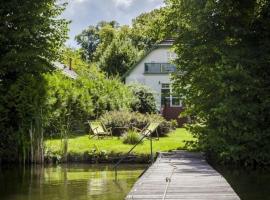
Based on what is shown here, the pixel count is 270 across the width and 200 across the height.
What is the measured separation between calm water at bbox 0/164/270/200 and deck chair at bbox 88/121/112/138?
5.10 meters

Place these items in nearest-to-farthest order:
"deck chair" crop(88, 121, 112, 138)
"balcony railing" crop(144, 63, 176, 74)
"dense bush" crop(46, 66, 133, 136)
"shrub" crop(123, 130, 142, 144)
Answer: "shrub" crop(123, 130, 142, 144) < "dense bush" crop(46, 66, 133, 136) < "deck chair" crop(88, 121, 112, 138) < "balcony railing" crop(144, 63, 176, 74)

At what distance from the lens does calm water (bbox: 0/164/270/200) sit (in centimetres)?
1576

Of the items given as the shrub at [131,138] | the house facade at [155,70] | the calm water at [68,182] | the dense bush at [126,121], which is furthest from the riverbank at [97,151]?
the house facade at [155,70]

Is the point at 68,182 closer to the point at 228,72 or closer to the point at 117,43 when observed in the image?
the point at 228,72

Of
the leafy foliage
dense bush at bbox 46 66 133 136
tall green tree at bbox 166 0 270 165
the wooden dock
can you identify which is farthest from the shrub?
the leafy foliage

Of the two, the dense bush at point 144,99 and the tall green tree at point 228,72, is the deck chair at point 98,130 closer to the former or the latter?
the tall green tree at point 228,72

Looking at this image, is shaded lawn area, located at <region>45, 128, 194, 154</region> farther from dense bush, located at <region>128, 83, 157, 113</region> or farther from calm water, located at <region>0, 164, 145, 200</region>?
dense bush, located at <region>128, 83, 157, 113</region>

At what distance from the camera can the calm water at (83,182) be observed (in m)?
15.8

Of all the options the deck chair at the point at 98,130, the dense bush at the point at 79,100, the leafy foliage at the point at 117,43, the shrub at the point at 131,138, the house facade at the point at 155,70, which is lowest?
the shrub at the point at 131,138

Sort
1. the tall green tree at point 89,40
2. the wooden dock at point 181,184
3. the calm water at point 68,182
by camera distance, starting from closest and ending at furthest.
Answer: the wooden dock at point 181,184 < the calm water at point 68,182 < the tall green tree at point 89,40

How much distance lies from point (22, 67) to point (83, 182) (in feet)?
29.5

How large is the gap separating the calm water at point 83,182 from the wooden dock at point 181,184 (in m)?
1.07

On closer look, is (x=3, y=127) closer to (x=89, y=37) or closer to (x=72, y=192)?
(x=72, y=192)

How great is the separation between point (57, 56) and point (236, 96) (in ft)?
31.3
